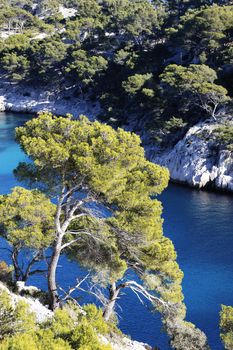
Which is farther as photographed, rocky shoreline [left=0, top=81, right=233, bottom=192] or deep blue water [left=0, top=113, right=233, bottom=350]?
rocky shoreline [left=0, top=81, right=233, bottom=192]

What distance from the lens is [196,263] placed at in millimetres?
30328

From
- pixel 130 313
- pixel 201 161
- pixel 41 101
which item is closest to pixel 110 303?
pixel 130 313

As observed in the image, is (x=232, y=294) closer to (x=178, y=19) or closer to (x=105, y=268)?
(x=105, y=268)

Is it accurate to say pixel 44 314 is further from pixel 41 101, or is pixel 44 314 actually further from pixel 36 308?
pixel 41 101

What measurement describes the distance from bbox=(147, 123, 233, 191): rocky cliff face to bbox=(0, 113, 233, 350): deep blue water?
1266 mm

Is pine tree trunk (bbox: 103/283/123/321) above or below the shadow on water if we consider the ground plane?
above

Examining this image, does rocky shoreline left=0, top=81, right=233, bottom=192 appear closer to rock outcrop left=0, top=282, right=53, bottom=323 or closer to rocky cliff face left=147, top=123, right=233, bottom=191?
rocky cliff face left=147, top=123, right=233, bottom=191

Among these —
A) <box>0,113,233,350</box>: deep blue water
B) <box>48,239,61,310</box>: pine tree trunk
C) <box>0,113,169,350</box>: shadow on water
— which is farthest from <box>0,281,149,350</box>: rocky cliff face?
<box>0,113,233,350</box>: deep blue water

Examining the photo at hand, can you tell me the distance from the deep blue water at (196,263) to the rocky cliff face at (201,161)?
1.27 meters

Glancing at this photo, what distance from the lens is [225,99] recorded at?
153ft

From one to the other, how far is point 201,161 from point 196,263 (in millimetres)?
16498

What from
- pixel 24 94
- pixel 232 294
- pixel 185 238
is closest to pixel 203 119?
pixel 185 238

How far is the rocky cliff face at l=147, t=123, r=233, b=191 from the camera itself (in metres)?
43.7

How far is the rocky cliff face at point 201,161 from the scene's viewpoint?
143ft
